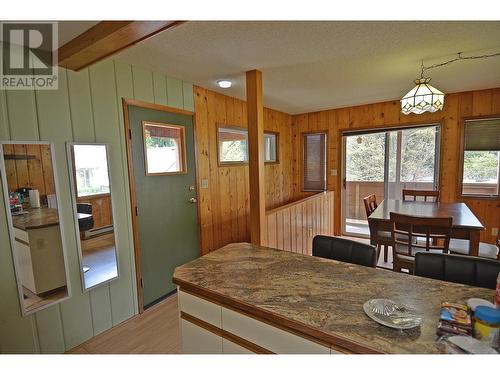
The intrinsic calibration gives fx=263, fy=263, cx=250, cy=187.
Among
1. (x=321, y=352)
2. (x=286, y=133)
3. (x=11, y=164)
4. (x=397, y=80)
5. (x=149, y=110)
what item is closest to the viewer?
(x=321, y=352)

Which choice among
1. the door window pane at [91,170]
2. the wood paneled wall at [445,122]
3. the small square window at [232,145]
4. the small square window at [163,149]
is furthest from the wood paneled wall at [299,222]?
the door window pane at [91,170]

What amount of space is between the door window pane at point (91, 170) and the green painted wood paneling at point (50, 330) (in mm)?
857

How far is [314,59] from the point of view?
228cm

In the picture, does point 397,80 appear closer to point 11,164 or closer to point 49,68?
point 49,68

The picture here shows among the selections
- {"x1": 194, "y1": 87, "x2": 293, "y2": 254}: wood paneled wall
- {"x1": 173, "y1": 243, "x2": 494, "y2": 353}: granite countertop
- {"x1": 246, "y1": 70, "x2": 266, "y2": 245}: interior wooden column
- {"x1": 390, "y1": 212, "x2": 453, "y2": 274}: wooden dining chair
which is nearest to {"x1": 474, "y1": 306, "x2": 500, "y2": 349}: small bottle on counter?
{"x1": 173, "y1": 243, "x2": 494, "y2": 353}: granite countertop

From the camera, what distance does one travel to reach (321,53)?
7.07ft

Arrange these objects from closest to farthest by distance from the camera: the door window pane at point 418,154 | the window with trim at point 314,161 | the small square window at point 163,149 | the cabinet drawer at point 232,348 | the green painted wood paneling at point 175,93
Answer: the cabinet drawer at point 232,348 < the small square window at point 163,149 < the green painted wood paneling at point 175,93 < the door window pane at point 418,154 < the window with trim at point 314,161

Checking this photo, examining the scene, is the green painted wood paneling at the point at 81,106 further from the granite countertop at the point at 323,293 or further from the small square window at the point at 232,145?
the small square window at the point at 232,145

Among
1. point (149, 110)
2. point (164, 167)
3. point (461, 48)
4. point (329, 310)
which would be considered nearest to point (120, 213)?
point (164, 167)

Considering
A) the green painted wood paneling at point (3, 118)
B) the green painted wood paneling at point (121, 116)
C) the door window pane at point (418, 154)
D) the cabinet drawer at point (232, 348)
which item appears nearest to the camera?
the cabinet drawer at point (232, 348)

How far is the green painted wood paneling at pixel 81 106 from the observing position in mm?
1961

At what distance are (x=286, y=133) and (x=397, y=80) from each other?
215cm

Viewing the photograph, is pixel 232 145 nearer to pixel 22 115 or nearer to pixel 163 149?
pixel 163 149

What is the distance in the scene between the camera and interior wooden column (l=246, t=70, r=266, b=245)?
8.28 ft
